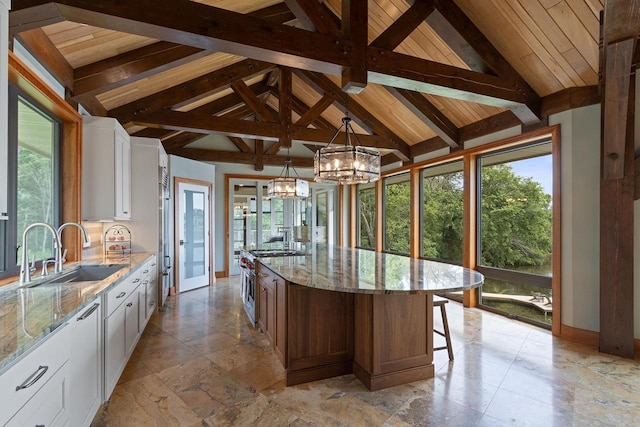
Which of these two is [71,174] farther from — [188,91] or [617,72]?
[617,72]

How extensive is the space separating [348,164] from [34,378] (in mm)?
2584

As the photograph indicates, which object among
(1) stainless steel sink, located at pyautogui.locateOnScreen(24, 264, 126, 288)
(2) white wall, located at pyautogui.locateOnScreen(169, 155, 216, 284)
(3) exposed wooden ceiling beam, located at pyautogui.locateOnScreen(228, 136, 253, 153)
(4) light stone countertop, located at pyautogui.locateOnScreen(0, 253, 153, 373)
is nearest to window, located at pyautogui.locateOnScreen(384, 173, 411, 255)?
(3) exposed wooden ceiling beam, located at pyautogui.locateOnScreen(228, 136, 253, 153)

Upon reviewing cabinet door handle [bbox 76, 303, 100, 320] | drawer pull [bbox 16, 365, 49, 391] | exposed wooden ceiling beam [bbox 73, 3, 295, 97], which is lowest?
drawer pull [bbox 16, 365, 49, 391]

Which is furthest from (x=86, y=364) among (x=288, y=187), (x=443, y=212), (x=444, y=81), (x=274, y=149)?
(x=274, y=149)

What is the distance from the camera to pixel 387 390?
237 cm

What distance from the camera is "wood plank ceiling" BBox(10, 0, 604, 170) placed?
2.27 m

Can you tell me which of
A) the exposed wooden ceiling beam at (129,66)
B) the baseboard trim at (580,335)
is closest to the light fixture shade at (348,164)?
the exposed wooden ceiling beam at (129,66)

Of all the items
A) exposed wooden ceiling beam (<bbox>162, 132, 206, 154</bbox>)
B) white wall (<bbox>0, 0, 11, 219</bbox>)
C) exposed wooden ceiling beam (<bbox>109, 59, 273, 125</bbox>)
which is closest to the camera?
white wall (<bbox>0, 0, 11, 219</bbox>)

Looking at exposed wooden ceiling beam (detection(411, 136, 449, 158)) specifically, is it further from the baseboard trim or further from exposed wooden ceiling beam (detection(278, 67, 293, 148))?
the baseboard trim

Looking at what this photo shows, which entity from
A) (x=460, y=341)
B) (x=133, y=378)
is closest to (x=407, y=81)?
(x=460, y=341)

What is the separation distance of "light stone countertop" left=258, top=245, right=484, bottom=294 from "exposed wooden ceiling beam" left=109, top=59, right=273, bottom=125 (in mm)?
2687

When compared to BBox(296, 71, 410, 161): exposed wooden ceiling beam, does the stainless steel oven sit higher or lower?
lower

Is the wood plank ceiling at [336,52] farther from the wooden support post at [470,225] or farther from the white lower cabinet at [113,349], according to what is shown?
the white lower cabinet at [113,349]

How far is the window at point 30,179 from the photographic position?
2250 mm
